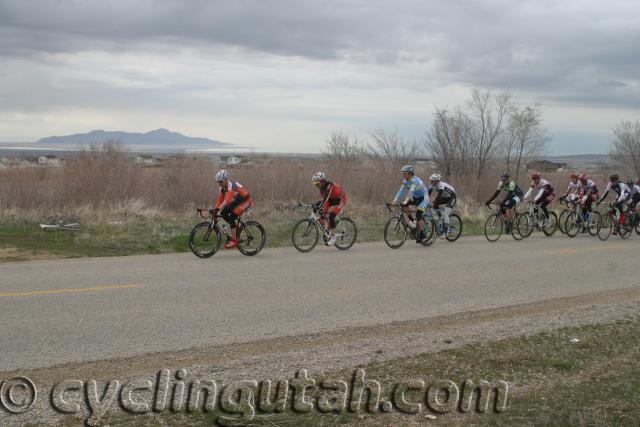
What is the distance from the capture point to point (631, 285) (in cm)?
1234

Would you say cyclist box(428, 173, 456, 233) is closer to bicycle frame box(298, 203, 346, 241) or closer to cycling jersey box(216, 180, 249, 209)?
bicycle frame box(298, 203, 346, 241)

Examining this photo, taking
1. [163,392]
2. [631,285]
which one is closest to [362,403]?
[163,392]

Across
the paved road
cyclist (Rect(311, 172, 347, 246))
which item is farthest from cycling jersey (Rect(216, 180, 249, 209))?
cyclist (Rect(311, 172, 347, 246))

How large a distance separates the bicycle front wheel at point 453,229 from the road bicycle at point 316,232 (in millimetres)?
3304

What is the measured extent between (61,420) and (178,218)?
707 inches

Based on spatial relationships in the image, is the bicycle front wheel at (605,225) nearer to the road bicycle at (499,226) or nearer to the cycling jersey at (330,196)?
the road bicycle at (499,226)

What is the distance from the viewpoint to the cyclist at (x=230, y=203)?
15.1m

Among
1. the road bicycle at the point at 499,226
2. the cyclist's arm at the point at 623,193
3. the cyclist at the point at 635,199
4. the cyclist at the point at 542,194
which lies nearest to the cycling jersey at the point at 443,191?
the road bicycle at the point at 499,226

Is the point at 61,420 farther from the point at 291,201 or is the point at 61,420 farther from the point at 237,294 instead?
the point at 291,201

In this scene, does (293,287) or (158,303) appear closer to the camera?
(158,303)

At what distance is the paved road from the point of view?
7.90 m

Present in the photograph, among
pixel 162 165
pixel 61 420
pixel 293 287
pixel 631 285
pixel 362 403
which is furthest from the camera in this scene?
pixel 162 165

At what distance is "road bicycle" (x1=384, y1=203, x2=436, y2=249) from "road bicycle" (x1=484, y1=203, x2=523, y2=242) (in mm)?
2133

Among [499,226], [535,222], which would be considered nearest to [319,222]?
[499,226]
